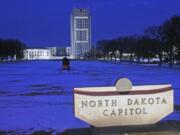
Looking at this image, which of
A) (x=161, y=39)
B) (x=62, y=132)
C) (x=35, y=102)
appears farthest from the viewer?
(x=161, y=39)

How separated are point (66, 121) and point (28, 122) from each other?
2.90ft

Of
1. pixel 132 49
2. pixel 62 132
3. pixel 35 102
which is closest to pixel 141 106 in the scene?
pixel 62 132

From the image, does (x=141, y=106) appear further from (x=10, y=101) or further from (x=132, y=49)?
(x=132, y=49)

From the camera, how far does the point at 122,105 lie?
7.96 meters

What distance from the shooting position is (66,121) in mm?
11516

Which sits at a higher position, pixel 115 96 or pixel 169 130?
pixel 115 96

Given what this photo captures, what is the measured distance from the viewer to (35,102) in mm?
16500

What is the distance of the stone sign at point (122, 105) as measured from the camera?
787cm

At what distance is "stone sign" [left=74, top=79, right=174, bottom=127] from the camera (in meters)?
7.87

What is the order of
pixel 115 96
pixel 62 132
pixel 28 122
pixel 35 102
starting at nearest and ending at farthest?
pixel 115 96
pixel 62 132
pixel 28 122
pixel 35 102

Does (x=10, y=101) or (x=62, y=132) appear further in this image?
(x=10, y=101)

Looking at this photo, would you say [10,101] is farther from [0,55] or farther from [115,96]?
[0,55]

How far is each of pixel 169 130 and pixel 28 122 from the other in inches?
170

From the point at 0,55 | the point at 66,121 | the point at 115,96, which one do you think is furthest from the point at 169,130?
the point at 0,55
